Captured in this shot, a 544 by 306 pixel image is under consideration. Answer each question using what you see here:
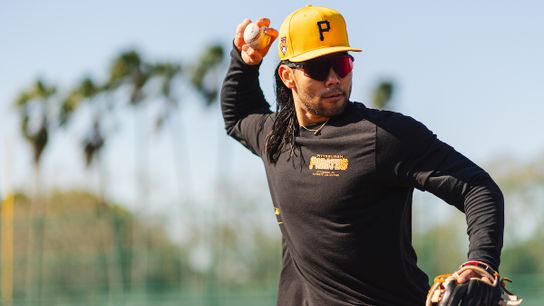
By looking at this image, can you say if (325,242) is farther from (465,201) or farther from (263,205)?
(263,205)

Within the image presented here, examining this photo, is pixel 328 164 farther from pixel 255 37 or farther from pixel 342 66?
pixel 255 37

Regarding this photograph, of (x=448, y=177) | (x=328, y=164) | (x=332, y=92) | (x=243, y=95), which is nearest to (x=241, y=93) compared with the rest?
(x=243, y=95)

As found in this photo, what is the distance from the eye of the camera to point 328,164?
14.3 ft

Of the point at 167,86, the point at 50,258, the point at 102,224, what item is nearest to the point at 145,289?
the point at 102,224

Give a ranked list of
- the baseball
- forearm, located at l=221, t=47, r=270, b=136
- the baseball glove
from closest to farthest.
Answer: the baseball glove → the baseball → forearm, located at l=221, t=47, r=270, b=136

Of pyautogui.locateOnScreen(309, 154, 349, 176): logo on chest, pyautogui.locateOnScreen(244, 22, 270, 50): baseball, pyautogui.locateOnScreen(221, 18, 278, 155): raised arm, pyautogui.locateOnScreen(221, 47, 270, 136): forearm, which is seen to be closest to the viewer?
pyautogui.locateOnScreen(309, 154, 349, 176): logo on chest

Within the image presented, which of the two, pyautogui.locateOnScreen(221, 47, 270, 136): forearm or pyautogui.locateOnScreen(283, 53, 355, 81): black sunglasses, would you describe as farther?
pyautogui.locateOnScreen(221, 47, 270, 136): forearm

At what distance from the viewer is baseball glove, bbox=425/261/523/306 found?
12.1 feet

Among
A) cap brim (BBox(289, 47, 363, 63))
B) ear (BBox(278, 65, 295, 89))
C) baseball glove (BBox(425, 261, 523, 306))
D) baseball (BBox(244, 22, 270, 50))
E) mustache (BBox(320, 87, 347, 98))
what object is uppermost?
baseball (BBox(244, 22, 270, 50))

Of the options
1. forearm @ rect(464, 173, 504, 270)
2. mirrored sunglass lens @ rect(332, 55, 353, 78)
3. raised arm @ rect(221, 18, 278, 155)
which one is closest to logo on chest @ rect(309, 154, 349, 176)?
mirrored sunglass lens @ rect(332, 55, 353, 78)

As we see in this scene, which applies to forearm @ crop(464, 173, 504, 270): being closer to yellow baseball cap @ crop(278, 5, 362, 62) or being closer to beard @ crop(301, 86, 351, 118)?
beard @ crop(301, 86, 351, 118)

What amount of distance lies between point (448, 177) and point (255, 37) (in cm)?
153

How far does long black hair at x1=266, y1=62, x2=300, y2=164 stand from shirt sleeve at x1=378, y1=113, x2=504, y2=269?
2.05ft

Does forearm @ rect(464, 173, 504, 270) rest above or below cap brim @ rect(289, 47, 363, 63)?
below
